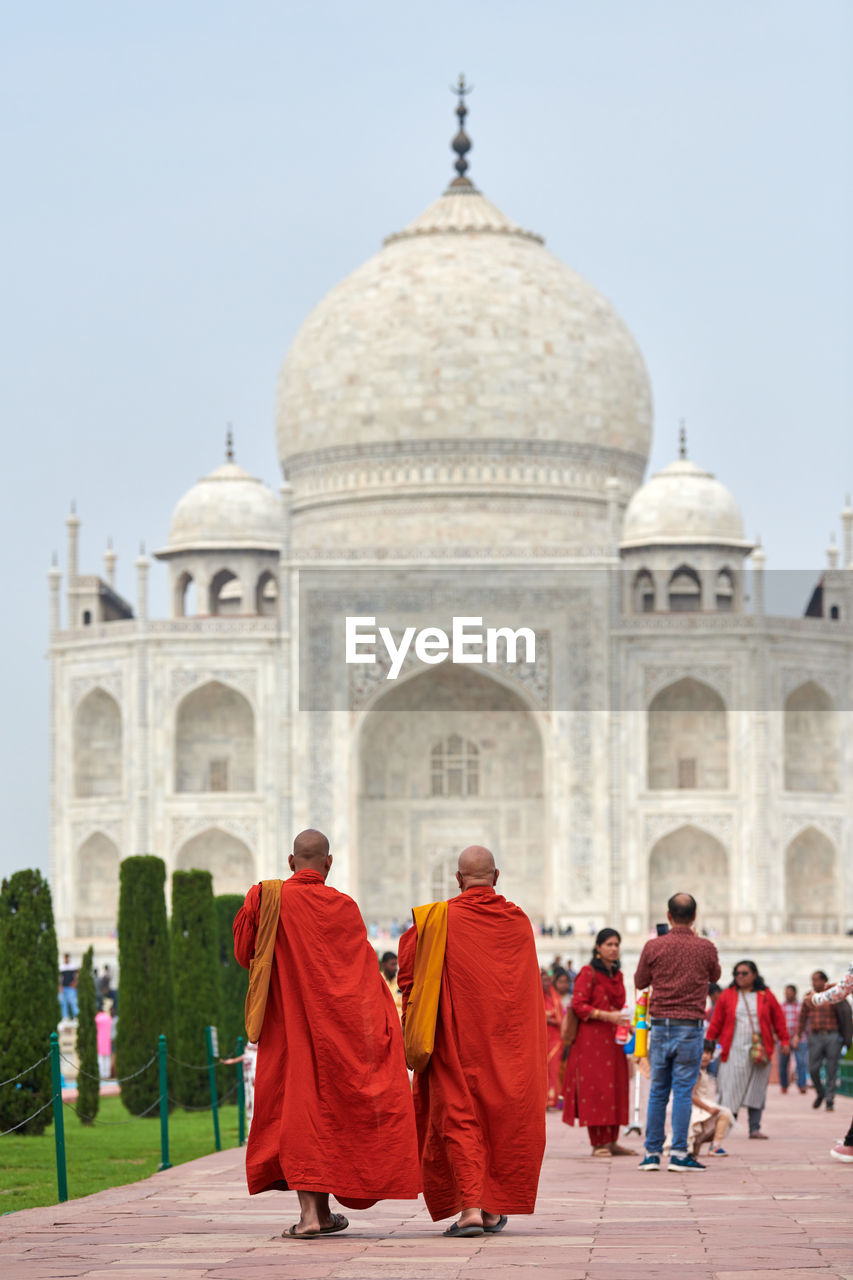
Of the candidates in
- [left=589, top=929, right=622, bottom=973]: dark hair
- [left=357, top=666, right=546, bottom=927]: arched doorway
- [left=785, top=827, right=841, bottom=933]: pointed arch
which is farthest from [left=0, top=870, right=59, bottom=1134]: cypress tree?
[left=785, top=827, right=841, bottom=933]: pointed arch

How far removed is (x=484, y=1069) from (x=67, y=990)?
50.6 feet

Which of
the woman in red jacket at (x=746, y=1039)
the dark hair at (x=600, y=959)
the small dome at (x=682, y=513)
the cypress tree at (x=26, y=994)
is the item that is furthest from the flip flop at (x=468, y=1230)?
the small dome at (x=682, y=513)

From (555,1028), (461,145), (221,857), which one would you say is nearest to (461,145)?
(461,145)

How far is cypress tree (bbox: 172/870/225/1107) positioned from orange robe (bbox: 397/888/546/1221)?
7.72 m

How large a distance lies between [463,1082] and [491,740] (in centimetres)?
2184

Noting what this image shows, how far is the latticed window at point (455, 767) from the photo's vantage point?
2755 centimetres

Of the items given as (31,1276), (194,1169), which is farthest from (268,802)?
(31,1276)

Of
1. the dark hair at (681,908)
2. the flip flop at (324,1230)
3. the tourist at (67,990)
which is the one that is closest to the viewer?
the flip flop at (324,1230)

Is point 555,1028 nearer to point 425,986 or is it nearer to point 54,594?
point 425,986

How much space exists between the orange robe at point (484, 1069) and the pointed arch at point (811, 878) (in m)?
21.6

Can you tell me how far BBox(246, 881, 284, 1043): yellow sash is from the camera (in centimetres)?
563

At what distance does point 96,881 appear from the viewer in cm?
2716

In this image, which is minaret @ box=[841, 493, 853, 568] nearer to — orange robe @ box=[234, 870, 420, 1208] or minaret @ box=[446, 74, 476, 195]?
minaret @ box=[446, 74, 476, 195]

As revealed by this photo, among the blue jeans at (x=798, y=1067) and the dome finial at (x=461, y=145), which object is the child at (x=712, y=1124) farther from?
the dome finial at (x=461, y=145)
